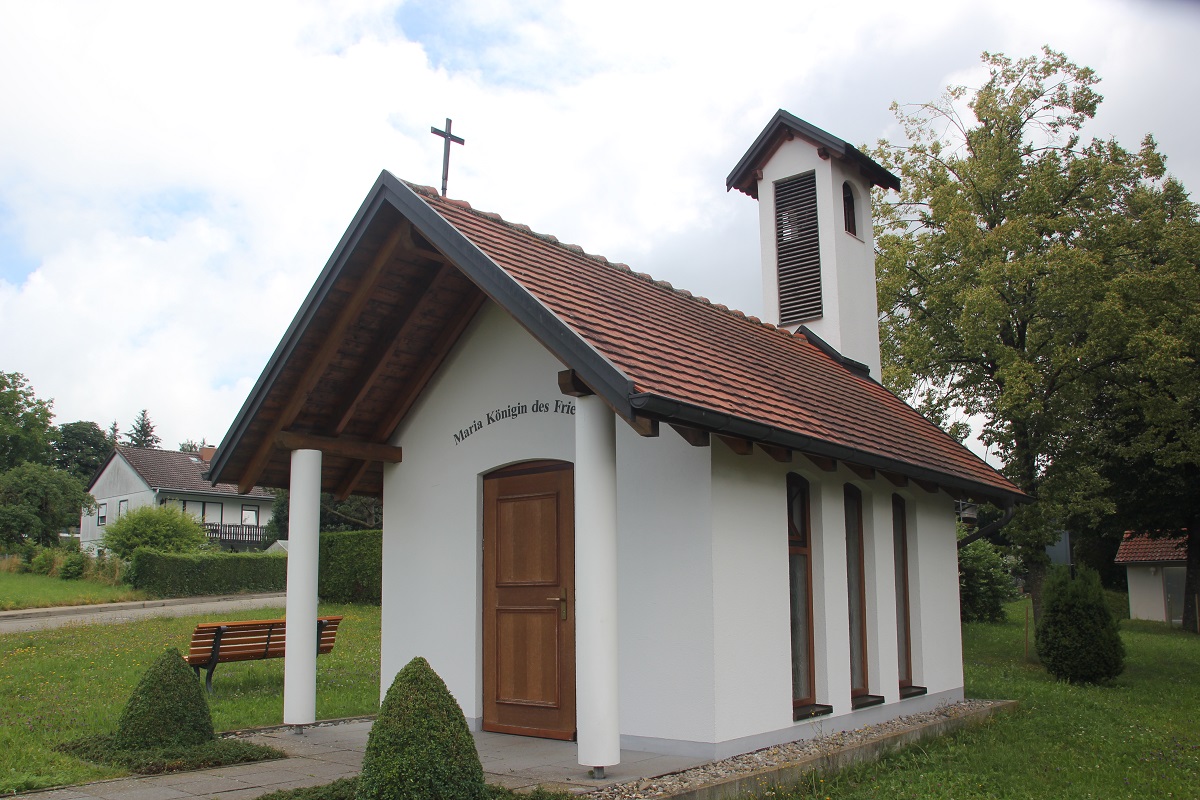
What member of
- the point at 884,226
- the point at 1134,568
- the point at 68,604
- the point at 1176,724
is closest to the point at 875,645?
the point at 1176,724

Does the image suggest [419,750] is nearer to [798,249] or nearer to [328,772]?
[328,772]

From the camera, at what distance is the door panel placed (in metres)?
8.64

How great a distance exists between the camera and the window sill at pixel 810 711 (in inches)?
339

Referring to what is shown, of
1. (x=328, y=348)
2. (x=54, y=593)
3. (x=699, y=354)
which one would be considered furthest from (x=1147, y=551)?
(x=54, y=593)

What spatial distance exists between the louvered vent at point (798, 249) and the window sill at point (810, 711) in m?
7.35

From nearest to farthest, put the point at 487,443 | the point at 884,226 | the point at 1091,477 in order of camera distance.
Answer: the point at 487,443 < the point at 1091,477 < the point at 884,226

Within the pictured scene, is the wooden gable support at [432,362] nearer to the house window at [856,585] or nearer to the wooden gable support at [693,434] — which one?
the wooden gable support at [693,434]

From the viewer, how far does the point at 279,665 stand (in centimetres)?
1518

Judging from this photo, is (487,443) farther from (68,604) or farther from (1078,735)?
(68,604)

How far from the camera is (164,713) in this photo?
798cm

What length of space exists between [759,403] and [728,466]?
62cm

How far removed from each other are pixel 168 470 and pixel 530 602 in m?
52.0

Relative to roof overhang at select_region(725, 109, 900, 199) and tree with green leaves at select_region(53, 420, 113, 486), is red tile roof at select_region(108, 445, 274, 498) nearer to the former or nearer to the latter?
tree with green leaves at select_region(53, 420, 113, 486)

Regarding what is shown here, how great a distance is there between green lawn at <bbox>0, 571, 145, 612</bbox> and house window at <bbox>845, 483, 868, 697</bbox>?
73.5ft
